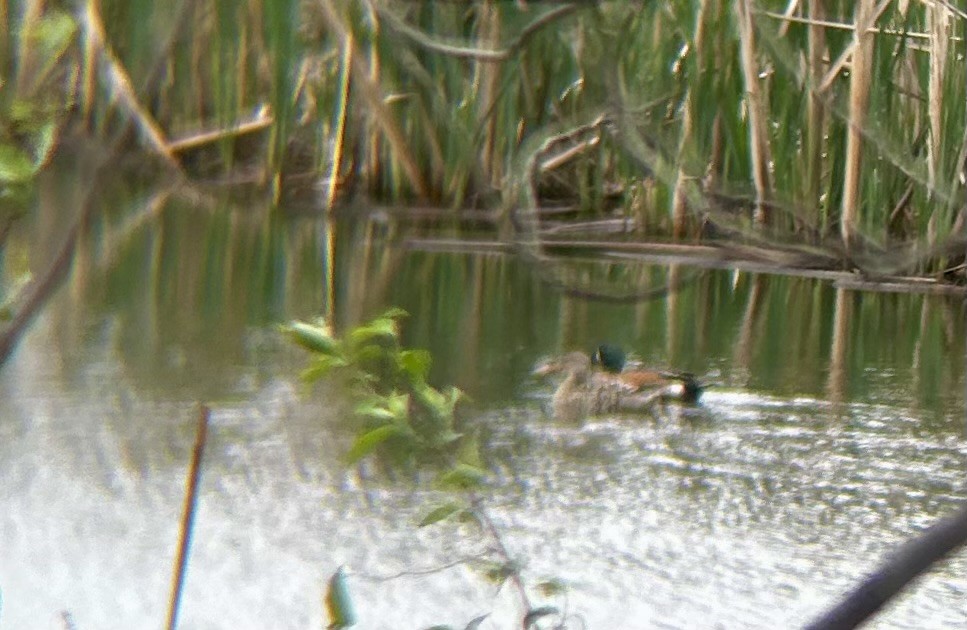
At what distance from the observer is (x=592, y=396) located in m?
3.56

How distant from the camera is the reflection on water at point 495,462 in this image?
7.96 feet

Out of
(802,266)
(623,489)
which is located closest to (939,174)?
(623,489)

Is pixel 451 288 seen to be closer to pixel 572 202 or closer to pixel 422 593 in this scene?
pixel 572 202

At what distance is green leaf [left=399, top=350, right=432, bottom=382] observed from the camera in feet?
5.49

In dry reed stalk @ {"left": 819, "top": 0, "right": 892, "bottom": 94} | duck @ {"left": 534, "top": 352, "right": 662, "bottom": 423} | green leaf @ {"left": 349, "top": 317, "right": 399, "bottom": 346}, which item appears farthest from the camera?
dry reed stalk @ {"left": 819, "top": 0, "right": 892, "bottom": 94}

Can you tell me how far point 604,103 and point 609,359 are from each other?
2616 mm

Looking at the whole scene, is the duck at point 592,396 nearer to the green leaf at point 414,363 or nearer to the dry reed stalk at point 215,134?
the green leaf at point 414,363

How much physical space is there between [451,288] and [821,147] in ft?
3.85

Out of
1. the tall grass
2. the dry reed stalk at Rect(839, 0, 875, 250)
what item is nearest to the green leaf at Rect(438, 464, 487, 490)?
the tall grass

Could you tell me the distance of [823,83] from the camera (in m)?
4.87

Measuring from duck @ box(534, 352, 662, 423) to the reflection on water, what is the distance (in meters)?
0.04

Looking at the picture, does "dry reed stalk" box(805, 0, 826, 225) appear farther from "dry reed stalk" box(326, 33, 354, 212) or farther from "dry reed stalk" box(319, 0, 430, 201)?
"dry reed stalk" box(326, 33, 354, 212)

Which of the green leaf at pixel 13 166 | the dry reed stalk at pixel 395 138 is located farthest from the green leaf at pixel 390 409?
the dry reed stalk at pixel 395 138

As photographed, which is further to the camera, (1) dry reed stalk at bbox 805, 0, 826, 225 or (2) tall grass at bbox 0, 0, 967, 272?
(1) dry reed stalk at bbox 805, 0, 826, 225
